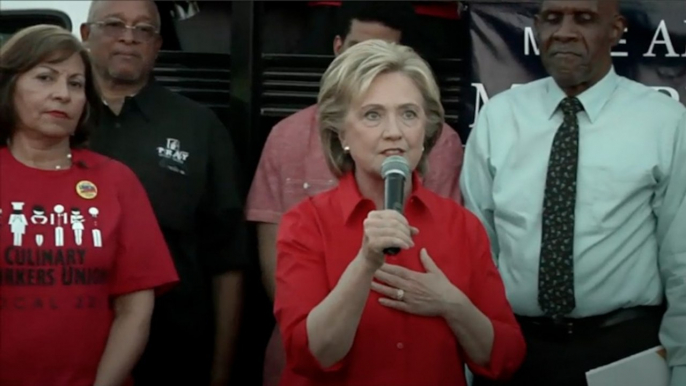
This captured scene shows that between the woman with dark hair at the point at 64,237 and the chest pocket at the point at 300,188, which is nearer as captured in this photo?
the woman with dark hair at the point at 64,237

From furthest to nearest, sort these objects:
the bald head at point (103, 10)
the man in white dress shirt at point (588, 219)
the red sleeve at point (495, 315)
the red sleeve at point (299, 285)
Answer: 1. the bald head at point (103, 10)
2. the man in white dress shirt at point (588, 219)
3. the red sleeve at point (495, 315)
4. the red sleeve at point (299, 285)

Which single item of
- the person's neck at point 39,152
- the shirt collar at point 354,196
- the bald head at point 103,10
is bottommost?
the shirt collar at point 354,196

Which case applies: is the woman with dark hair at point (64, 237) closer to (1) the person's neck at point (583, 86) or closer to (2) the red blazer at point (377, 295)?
(2) the red blazer at point (377, 295)

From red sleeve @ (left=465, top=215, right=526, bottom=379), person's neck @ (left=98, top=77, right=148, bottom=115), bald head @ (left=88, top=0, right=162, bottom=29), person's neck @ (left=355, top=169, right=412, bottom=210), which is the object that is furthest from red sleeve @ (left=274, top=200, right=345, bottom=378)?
bald head @ (left=88, top=0, right=162, bottom=29)

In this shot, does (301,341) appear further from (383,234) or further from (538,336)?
(538,336)

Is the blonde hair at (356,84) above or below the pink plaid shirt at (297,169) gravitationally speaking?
above

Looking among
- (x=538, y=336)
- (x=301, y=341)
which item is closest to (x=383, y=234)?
(x=301, y=341)

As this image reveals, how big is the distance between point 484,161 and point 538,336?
572 millimetres

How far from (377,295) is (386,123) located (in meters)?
0.42

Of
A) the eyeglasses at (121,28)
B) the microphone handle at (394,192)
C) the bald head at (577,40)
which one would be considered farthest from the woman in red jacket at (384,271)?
the eyeglasses at (121,28)

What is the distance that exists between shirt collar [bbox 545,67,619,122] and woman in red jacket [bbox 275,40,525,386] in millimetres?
835

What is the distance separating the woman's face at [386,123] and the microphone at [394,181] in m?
0.06

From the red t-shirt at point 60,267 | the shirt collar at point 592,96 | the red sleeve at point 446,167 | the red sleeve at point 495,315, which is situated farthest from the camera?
the red sleeve at point 446,167

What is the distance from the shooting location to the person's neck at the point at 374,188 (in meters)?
A: 3.05
